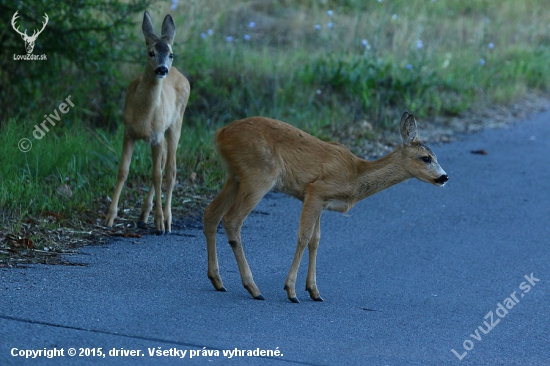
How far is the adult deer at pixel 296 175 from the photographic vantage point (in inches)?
253

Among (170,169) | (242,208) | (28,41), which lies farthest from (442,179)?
(28,41)

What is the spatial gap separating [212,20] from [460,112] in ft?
15.6

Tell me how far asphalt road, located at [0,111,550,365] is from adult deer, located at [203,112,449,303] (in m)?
0.37

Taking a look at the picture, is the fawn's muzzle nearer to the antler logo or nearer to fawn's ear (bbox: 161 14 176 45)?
fawn's ear (bbox: 161 14 176 45)

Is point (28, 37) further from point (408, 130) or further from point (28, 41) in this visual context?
point (408, 130)

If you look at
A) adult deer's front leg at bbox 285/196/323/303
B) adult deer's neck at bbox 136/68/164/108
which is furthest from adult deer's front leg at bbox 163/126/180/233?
adult deer's front leg at bbox 285/196/323/303

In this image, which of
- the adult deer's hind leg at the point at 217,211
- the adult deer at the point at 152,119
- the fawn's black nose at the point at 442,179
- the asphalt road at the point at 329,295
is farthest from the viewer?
the adult deer at the point at 152,119

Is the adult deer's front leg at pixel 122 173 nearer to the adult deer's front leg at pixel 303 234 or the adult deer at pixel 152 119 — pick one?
the adult deer at pixel 152 119

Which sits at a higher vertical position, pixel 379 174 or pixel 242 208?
pixel 379 174

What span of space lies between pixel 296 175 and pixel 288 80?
7119 millimetres

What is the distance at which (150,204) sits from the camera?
27.7 ft

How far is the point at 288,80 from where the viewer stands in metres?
13.5

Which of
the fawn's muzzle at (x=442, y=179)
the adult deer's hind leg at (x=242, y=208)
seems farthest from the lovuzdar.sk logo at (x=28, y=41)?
the fawn's muzzle at (x=442, y=179)

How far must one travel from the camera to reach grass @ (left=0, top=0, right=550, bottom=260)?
29.2 feet
